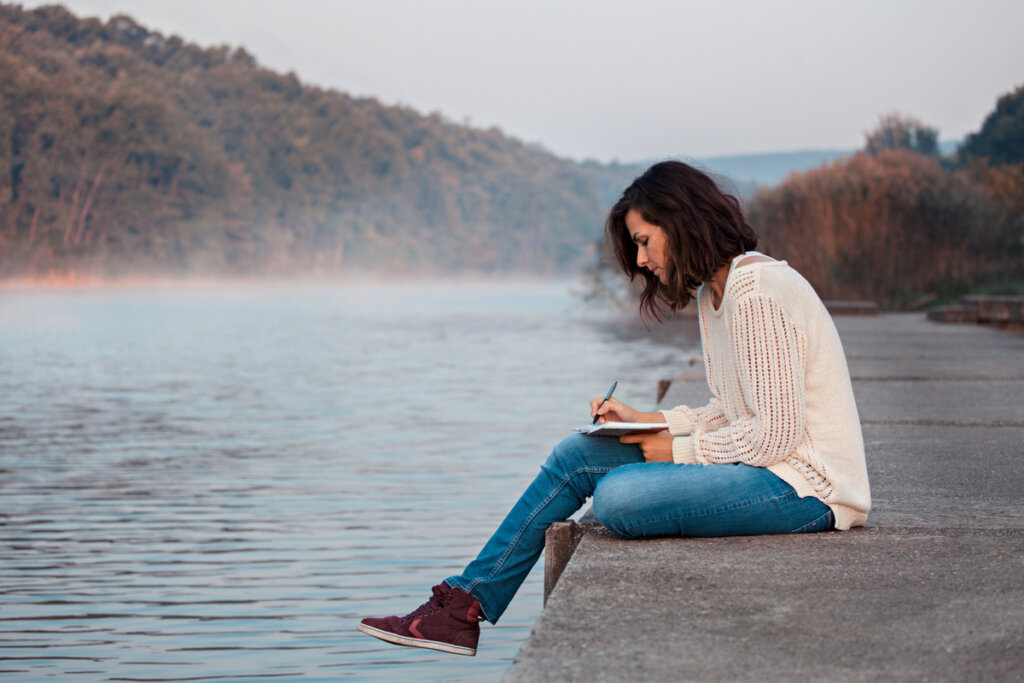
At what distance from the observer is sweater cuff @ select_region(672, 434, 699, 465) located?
3168mm

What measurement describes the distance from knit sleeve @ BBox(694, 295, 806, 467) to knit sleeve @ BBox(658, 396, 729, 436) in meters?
0.37

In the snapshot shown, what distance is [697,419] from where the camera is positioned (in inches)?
134

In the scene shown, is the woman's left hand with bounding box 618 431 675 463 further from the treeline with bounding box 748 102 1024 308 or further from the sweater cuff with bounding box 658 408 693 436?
the treeline with bounding box 748 102 1024 308

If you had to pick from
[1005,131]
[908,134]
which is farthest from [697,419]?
[908,134]

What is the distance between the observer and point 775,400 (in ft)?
9.56

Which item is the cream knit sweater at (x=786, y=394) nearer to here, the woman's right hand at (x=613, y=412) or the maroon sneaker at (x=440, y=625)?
the woman's right hand at (x=613, y=412)

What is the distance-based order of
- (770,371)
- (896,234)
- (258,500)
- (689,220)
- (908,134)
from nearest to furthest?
(770,371) → (689,220) → (258,500) → (896,234) → (908,134)

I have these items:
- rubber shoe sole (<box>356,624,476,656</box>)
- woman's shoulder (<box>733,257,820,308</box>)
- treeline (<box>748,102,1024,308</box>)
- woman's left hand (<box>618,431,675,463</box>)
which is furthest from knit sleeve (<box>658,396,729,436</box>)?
treeline (<box>748,102,1024,308</box>)

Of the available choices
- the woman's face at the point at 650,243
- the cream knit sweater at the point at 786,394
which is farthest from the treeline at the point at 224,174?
the cream knit sweater at the point at 786,394

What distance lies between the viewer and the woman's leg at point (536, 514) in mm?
3154

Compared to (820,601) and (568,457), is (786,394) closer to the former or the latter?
(820,601)

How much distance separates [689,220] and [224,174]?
67.5 meters

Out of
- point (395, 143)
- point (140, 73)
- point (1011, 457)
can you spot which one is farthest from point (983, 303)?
point (395, 143)

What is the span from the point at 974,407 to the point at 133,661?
435cm
